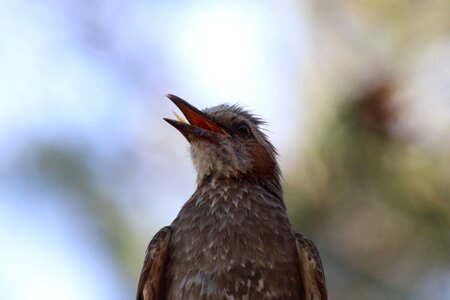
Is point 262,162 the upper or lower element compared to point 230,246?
upper

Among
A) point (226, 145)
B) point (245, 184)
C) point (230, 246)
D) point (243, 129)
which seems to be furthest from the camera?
point (243, 129)

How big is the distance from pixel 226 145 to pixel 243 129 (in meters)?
0.23

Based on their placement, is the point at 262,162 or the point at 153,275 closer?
the point at 153,275

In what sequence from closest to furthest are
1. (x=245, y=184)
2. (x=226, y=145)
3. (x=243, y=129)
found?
1. (x=245, y=184)
2. (x=226, y=145)
3. (x=243, y=129)

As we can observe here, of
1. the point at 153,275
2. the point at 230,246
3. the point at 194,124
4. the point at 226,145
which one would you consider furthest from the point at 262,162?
the point at 153,275

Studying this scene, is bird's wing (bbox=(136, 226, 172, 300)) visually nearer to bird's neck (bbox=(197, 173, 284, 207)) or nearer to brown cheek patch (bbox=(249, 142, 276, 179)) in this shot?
bird's neck (bbox=(197, 173, 284, 207))

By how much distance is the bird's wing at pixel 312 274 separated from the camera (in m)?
4.73

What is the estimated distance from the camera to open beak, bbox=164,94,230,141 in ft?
17.9

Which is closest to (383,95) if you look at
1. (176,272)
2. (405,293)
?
(405,293)

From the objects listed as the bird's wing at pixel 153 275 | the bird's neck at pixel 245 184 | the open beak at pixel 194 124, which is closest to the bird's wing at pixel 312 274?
the bird's neck at pixel 245 184

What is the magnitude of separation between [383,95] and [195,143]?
1.25 meters

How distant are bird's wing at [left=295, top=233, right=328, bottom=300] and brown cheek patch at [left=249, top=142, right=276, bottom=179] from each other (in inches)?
34.0

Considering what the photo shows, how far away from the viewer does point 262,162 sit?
5.60 m

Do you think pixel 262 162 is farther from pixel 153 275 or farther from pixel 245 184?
pixel 153 275
